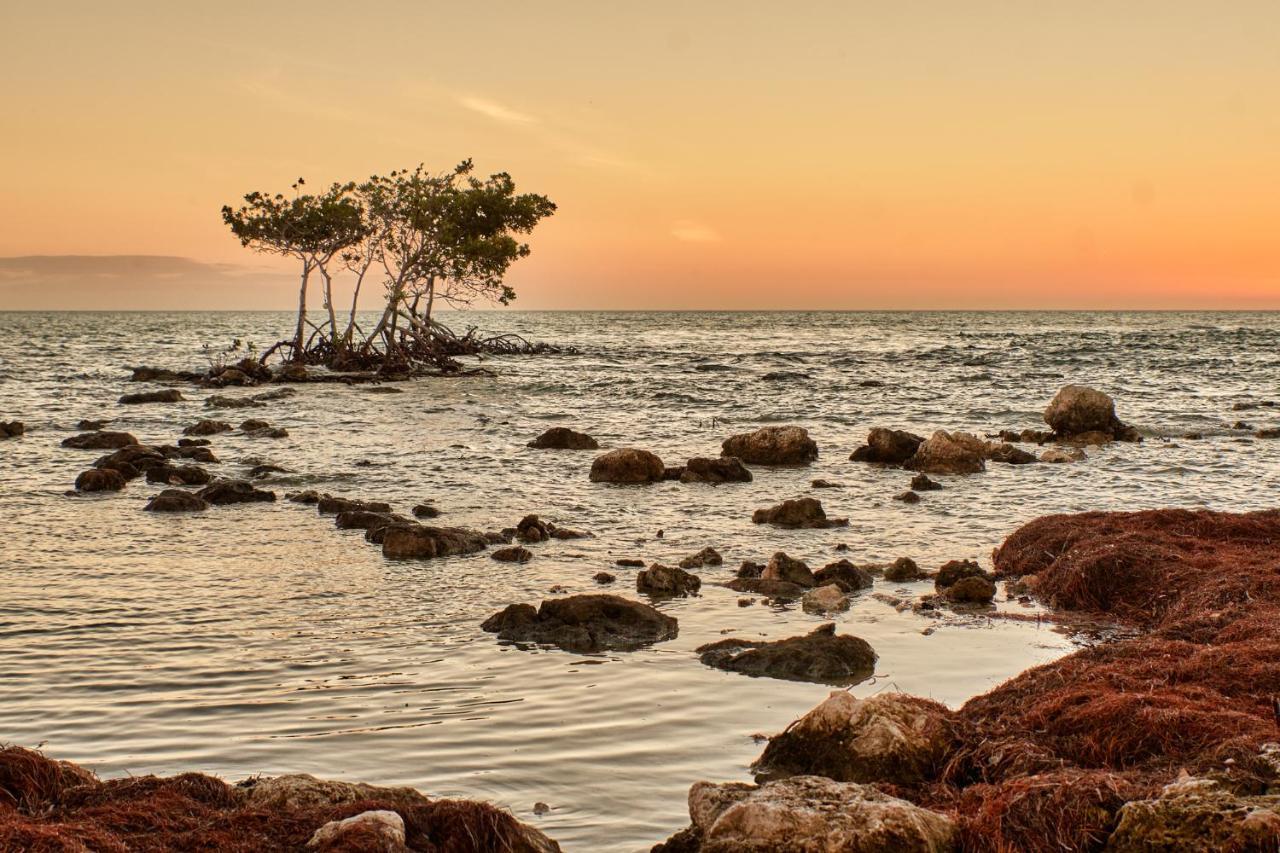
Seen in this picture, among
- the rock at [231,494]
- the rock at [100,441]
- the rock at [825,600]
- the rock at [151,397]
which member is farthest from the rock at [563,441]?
the rock at [151,397]

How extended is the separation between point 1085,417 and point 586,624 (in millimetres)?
20778

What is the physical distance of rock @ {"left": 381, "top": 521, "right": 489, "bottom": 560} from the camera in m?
13.5

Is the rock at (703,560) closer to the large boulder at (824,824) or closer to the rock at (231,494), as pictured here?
the large boulder at (824,824)

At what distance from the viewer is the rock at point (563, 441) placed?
83.6 feet

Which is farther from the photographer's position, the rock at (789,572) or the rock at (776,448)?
the rock at (776,448)

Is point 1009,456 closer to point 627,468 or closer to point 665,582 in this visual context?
point 627,468

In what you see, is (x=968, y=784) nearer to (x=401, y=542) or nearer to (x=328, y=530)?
(x=401, y=542)

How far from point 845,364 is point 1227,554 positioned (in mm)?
53414

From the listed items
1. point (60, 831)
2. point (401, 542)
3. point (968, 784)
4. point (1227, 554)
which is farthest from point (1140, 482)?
point (60, 831)

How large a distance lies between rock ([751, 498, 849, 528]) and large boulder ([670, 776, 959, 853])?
10582mm

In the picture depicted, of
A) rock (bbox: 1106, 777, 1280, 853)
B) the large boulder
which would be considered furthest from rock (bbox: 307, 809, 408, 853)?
rock (bbox: 1106, 777, 1280, 853)

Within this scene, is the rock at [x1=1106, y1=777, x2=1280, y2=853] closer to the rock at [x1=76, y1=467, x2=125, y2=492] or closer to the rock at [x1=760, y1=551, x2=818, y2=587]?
the rock at [x1=760, y1=551, x2=818, y2=587]

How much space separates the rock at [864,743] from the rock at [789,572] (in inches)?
202

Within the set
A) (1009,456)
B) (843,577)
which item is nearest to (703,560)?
(843,577)
